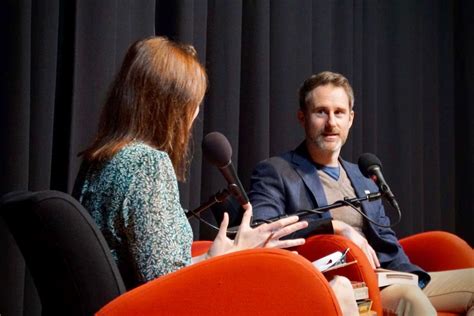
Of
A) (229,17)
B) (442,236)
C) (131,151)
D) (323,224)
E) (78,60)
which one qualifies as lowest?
(442,236)

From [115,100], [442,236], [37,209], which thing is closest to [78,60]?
[115,100]

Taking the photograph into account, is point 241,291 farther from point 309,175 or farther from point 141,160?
point 309,175

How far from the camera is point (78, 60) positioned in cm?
205

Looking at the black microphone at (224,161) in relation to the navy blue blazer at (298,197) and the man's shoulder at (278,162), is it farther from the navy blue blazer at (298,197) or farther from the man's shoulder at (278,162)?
the man's shoulder at (278,162)

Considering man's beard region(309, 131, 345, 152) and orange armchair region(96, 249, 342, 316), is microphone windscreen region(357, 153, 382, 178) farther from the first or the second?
orange armchair region(96, 249, 342, 316)

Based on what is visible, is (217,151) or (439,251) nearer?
(217,151)

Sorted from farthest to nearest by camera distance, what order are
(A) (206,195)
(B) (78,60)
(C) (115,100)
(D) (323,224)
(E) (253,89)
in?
(E) (253,89) < (A) (206,195) < (B) (78,60) < (D) (323,224) < (C) (115,100)

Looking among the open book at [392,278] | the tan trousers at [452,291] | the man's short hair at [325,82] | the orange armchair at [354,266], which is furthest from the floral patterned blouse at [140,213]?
the man's short hair at [325,82]

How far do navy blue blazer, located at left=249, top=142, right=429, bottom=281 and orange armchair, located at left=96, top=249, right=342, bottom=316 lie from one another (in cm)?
87

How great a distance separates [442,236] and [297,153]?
25.3 inches

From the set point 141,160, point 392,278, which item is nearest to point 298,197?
point 392,278

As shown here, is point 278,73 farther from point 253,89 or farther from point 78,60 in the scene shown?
point 78,60

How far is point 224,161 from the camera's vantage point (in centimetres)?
149

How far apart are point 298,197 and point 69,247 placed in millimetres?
1126
